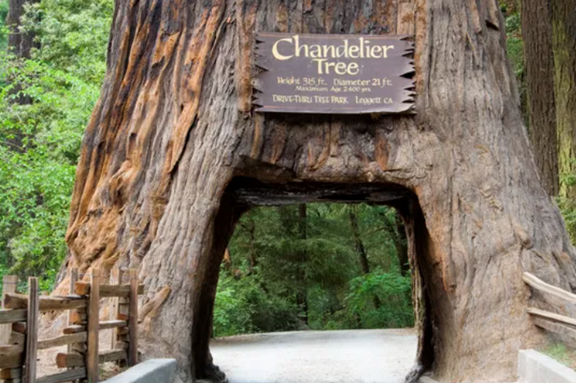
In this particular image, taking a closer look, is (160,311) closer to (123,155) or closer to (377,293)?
(123,155)

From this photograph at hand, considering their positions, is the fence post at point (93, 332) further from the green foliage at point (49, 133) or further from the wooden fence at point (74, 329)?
the green foliage at point (49, 133)

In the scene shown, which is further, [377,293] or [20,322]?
[377,293]

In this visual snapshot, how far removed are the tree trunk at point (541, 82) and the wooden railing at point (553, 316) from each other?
253 inches

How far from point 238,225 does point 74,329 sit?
52.8ft

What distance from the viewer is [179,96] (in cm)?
977

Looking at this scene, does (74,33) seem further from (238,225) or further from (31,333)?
(31,333)

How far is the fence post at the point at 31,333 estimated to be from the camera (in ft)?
17.2

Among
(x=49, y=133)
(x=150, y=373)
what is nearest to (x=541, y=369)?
(x=150, y=373)

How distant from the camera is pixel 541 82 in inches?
566

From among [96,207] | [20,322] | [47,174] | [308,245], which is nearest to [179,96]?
[96,207]

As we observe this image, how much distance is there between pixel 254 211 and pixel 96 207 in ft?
40.7

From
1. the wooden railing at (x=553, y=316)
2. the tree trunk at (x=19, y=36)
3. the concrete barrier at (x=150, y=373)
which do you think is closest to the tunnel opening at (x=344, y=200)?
the wooden railing at (x=553, y=316)

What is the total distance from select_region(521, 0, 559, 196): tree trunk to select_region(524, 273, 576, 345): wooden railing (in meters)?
6.43

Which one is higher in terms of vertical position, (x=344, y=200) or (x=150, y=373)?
(x=344, y=200)
